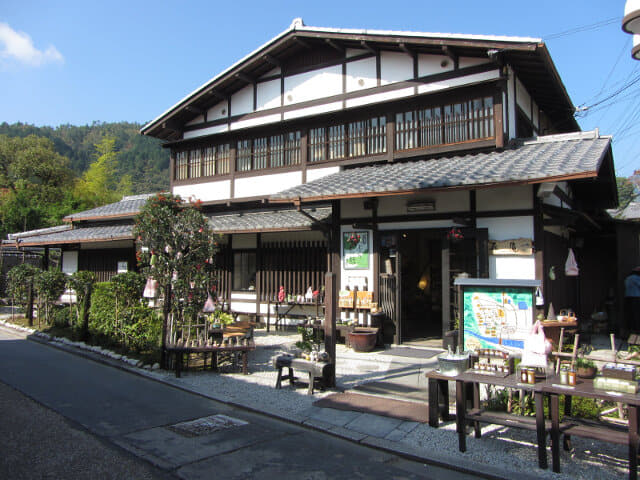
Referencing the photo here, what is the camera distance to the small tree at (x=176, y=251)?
9.20 m

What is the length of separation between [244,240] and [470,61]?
8770 mm

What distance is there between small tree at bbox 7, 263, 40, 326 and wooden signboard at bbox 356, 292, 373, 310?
462 inches

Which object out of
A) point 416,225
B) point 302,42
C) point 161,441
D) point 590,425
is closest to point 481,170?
point 416,225

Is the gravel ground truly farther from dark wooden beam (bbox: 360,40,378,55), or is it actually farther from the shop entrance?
dark wooden beam (bbox: 360,40,378,55)

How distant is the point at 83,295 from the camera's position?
12.4 m

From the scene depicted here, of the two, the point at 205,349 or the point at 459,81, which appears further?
the point at 459,81

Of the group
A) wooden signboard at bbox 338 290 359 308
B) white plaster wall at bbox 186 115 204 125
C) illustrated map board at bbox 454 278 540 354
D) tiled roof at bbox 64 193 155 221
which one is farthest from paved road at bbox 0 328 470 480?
tiled roof at bbox 64 193 155 221

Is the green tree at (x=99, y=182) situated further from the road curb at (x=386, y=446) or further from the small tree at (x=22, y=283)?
the road curb at (x=386, y=446)

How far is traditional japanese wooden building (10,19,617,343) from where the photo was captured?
961cm

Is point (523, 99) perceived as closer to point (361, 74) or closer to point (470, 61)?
point (470, 61)

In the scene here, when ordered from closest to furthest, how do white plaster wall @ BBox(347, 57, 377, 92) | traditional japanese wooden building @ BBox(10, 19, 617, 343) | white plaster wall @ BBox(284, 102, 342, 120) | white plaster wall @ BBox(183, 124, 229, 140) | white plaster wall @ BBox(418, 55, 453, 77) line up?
traditional japanese wooden building @ BBox(10, 19, 617, 343), white plaster wall @ BBox(418, 55, 453, 77), white plaster wall @ BBox(347, 57, 377, 92), white plaster wall @ BBox(284, 102, 342, 120), white plaster wall @ BBox(183, 124, 229, 140)

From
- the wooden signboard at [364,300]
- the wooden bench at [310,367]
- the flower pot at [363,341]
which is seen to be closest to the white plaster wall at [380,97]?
the wooden signboard at [364,300]

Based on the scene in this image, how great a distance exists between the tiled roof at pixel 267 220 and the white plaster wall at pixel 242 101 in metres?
3.47

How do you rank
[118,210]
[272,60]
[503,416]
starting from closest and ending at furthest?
[503,416]
[272,60]
[118,210]
